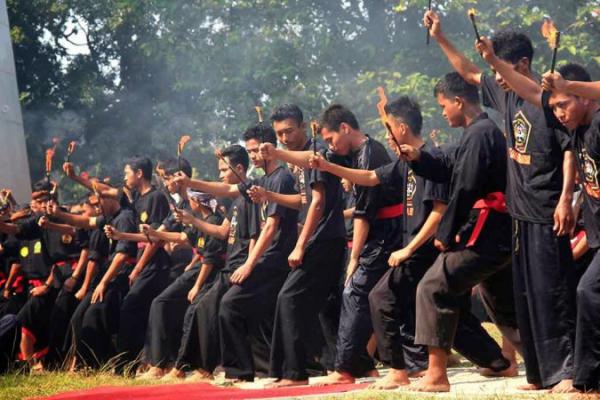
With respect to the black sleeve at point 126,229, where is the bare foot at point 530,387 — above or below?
below

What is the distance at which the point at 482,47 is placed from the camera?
20.0 feet

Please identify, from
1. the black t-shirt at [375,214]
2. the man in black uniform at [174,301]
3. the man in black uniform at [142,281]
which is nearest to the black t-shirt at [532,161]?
the black t-shirt at [375,214]

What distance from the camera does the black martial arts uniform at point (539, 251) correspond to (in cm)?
633

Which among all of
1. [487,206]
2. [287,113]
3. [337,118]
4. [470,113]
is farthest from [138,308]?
[487,206]

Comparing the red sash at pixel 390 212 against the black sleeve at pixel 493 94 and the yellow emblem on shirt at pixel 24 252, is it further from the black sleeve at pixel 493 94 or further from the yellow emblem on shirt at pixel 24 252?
the yellow emblem on shirt at pixel 24 252

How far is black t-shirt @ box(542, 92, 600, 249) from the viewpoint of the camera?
5.91 m

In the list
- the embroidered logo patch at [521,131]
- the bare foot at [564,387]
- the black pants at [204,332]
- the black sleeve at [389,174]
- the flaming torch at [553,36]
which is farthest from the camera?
the black pants at [204,332]

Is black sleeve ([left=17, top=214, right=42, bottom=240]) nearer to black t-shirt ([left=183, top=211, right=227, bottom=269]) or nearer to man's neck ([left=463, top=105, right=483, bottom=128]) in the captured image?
black t-shirt ([left=183, top=211, right=227, bottom=269])

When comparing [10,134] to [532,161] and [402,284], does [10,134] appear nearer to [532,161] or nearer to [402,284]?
[402,284]

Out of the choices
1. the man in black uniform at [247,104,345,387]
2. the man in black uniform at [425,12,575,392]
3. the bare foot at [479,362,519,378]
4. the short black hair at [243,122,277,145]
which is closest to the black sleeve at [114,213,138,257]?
the short black hair at [243,122,277,145]

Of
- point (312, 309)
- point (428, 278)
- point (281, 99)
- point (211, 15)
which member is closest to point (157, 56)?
point (211, 15)

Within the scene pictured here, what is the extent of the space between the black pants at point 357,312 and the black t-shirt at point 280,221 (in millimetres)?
1173

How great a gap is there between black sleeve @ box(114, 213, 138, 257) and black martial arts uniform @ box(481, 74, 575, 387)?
584 cm

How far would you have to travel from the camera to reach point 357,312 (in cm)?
817
